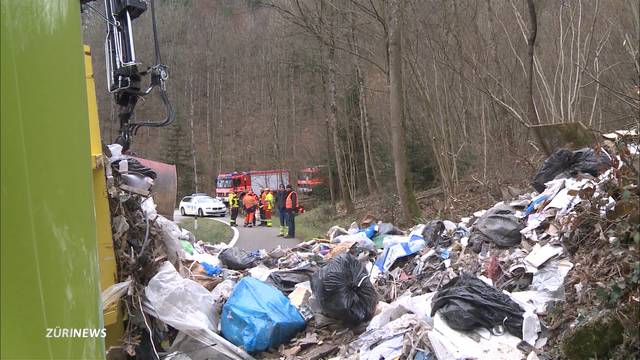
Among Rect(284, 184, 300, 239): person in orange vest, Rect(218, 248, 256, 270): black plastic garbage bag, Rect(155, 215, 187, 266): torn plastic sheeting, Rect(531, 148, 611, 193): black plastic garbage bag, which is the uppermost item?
Rect(531, 148, 611, 193): black plastic garbage bag

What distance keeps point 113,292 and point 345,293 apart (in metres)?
2.20

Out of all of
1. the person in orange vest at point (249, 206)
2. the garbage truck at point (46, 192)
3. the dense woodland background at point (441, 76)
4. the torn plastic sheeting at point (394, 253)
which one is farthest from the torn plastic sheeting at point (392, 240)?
the person in orange vest at point (249, 206)

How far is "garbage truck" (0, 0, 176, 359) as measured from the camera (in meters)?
1.12

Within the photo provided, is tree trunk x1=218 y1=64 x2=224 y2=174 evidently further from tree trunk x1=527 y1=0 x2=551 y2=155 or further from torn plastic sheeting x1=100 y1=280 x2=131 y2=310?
torn plastic sheeting x1=100 y1=280 x2=131 y2=310

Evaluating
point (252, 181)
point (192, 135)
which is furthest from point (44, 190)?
point (192, 135)

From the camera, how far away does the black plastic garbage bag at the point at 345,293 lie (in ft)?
18.0

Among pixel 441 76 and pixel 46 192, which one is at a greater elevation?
pixel 441 76

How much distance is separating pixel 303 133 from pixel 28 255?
42085 millimetres

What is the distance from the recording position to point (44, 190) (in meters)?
1.18

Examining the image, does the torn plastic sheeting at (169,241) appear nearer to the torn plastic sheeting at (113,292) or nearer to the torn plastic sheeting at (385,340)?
the torn plastic sheeting at (113,292)

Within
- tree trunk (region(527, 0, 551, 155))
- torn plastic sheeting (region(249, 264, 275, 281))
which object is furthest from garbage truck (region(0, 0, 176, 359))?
tree trunk (region(527, 0, 551, 155))

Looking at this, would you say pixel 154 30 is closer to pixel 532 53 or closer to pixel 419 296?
pixel 419 296

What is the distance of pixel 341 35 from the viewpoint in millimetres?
19750

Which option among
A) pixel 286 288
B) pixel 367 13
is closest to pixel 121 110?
pixel 286 288
